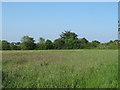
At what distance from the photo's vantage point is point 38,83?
11.8 feet

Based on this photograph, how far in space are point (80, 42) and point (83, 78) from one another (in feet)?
77.6

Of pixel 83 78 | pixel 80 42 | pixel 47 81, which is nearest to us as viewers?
pixel 47 81

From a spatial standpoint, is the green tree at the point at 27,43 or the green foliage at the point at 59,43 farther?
the green foliage at the point at 59,43

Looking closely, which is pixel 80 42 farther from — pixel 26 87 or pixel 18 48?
pixel 26 87

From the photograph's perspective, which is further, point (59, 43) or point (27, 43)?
point (59, 43)

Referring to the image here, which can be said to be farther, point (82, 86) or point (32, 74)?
point (32, 74)

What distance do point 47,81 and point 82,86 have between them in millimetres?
788

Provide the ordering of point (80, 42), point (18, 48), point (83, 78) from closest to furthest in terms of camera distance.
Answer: point (83, 78) < point (18, 48) < point (80, 42)

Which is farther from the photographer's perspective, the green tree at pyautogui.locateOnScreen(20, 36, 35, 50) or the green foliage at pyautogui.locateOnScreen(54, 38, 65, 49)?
the green foliage at pyautogui.locateOnScreen(54, 38, 65, 49)

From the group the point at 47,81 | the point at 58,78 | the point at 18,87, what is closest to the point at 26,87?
the point at 18,87

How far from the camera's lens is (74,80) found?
12.7ft

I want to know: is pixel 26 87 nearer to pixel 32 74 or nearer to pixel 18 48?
pixel 32 74

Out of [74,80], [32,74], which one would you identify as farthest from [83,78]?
[32,74]

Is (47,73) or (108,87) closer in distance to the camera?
(108,87)
